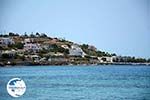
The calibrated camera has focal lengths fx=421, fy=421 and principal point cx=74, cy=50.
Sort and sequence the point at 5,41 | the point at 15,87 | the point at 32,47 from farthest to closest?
the point at 32,47
the point at 5,41
the point at 15,87

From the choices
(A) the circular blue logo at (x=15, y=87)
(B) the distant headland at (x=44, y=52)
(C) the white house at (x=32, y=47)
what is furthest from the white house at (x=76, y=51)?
(A) the circular blue logo at (x=15, y=87)

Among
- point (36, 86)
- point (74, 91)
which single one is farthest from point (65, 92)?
point (36, 86)

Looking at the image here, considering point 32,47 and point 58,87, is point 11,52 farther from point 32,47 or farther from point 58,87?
point 58,87

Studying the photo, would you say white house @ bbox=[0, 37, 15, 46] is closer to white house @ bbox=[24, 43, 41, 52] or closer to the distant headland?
the distant headland

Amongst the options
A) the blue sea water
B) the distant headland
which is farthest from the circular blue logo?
the distant headland

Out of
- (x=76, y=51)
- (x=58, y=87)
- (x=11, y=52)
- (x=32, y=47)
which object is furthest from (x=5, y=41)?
(x=58, y=87)

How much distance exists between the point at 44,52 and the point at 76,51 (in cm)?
40

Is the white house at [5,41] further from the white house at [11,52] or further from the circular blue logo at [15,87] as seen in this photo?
the circular blue logo at [15,87]

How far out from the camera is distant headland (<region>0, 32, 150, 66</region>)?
5.01 metres

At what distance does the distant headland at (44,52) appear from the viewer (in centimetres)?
501

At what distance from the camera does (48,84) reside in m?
6.73

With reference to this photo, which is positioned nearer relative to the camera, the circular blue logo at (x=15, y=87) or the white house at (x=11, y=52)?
the circular blue logo at (x=15, y=87)

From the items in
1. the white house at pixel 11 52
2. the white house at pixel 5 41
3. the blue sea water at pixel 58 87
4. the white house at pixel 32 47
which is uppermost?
the white house at pixel 5 41

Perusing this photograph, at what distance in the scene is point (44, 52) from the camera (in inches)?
204
